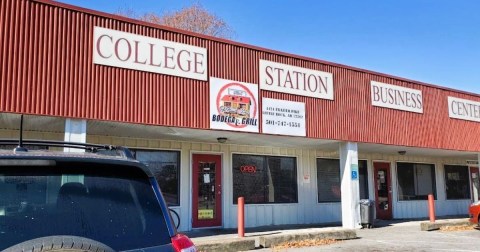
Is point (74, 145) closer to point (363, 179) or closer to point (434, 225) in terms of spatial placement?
point (434, 225)

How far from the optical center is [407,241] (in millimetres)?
13000

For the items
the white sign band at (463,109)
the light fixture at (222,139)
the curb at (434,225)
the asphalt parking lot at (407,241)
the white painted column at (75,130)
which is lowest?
the asphalt parking lot at (407,241)

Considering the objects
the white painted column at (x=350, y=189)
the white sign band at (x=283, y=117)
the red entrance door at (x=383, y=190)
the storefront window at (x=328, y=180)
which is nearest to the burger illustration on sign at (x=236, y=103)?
the white sign band at (x=283, y=117)

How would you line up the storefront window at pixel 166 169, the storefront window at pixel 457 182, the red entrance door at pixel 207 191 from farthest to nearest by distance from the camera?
the storefront window at pixel 457 182, the red entrance door at pixel 207 191, the storefront window at pixel 166 169

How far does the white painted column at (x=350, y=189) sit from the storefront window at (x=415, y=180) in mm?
6796

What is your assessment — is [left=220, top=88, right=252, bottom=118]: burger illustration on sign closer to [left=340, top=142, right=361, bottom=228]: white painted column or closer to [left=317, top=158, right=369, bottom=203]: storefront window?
[left=340, top=142, right=361, bottom=228]: white painted column

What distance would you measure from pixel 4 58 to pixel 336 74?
32.3 ft

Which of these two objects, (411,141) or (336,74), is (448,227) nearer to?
(411,141)

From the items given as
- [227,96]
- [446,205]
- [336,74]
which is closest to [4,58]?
[227,96]

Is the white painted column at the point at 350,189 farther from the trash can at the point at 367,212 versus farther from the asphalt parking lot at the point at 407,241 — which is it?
the trash can at the point at 367,212

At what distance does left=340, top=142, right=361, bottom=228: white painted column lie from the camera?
48.6 ft

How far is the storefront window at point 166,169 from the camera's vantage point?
14.1 m

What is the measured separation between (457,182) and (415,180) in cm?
370

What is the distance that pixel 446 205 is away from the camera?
22828 millimetres
